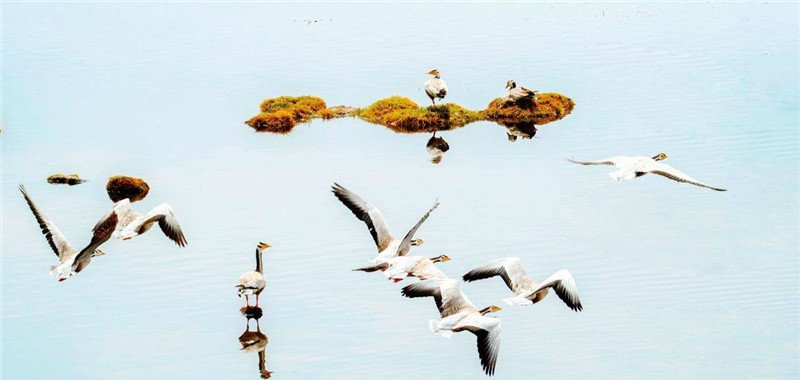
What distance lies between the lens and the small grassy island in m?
32.3

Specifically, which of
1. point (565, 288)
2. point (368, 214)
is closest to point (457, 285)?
point (565, 288)

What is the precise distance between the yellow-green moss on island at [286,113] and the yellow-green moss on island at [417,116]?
48.3 inches

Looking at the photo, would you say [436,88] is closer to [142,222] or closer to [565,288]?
[142,222]

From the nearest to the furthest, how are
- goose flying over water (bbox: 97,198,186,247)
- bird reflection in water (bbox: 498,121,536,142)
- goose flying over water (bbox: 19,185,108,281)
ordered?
goose flying over water (bbox: 19,185,108,281) → goose flying over water (bbox: 97,198,186,247) → bird reflection in water (bbox: 498,121,536,142)

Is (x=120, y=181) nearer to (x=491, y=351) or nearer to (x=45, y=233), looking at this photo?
(x=45, y=233)

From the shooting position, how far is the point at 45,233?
22266 mm

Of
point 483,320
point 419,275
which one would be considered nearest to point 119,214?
point 419,275

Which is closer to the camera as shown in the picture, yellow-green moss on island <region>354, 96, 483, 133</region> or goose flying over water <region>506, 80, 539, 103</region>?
yellow-green moss on island <region>354, 96, 483, 133</region>

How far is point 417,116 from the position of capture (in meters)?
32.4

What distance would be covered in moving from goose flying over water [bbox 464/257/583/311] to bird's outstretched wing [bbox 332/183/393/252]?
81.1 inches

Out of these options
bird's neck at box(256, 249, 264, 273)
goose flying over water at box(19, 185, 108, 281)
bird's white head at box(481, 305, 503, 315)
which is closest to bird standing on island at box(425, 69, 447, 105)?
bird's neck at box(256, 249, 264, 273)

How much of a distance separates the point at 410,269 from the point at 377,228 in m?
1.66

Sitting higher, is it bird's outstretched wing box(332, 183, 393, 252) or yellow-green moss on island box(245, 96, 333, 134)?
bird's outstretched wing box(332, 183, 393, 252)

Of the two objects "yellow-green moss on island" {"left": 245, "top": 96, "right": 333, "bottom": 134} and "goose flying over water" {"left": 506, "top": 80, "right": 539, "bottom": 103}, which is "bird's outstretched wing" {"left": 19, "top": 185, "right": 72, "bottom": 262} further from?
"goose flying over water" {"left": 506, "top": 80, "right": 539, "bottom": 103}
